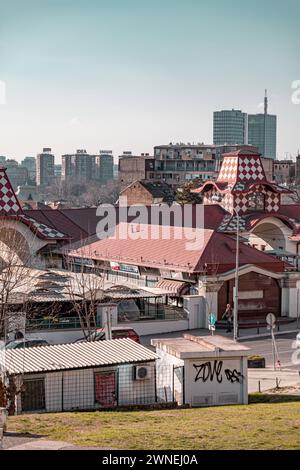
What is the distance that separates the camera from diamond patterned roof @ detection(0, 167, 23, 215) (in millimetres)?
45312

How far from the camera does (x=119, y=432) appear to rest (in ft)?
46.5

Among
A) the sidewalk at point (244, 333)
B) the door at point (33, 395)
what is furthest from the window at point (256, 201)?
the door at point (33, 395)

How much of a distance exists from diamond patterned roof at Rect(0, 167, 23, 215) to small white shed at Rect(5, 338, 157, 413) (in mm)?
25884

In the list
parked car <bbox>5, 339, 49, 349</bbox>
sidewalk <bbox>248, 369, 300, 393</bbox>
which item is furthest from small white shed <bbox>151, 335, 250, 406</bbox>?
parked car <bbox>5, 339, 49, 349</bbox>

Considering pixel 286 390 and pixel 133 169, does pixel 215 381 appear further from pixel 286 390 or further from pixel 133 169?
pixel 133 169

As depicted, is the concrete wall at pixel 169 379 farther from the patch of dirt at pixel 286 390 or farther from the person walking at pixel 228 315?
the person walking at pixel 228 315

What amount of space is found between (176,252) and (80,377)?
21126mm

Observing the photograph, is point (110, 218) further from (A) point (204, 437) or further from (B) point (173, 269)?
(A) point (204, 437)

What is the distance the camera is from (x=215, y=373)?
65.2 ft

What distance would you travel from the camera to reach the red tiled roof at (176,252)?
37.7m

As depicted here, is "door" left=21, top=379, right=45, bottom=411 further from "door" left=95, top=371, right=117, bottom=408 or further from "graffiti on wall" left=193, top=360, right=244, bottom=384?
"graffiti on wall" left=193, top=360, right=244, bottom=384
